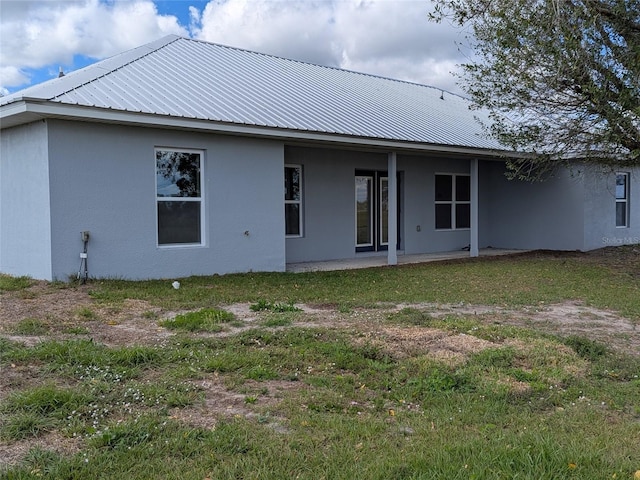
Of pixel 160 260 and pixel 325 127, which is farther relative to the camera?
pixel 325 127

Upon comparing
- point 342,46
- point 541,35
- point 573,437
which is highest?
point 342,46

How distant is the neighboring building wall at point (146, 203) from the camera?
352 inches

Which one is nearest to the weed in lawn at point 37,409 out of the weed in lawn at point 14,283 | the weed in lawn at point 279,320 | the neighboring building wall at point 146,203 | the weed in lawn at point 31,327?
the weed in lawn at point 31,327

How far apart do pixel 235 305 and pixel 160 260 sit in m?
→ 2.75

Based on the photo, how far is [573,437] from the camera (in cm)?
346

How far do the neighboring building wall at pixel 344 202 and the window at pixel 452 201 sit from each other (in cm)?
29

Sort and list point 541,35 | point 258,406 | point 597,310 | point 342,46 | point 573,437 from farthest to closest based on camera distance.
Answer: point 342,46
point 541,35
point 597,310
point 258,406
point 573,437

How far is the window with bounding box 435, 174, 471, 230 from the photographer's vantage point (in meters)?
16.6

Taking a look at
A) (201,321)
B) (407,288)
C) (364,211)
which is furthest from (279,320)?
(364,211)

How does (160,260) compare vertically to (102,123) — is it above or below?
below

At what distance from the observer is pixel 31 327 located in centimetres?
598

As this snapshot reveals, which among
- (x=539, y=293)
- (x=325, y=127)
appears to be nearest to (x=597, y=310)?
(x=539, y=293)

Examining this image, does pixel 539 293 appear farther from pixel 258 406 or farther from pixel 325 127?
pixel 258 406

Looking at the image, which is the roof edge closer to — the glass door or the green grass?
the green grass
